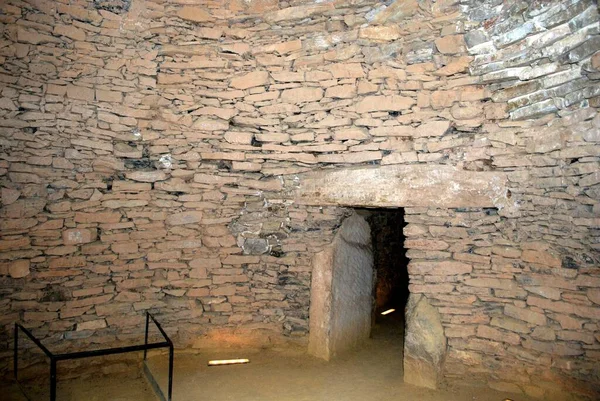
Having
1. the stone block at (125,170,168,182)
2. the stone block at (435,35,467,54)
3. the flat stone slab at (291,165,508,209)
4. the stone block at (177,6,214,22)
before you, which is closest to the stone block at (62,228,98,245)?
the stone block at (125,170,168,182)

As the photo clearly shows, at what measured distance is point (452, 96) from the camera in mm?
4012

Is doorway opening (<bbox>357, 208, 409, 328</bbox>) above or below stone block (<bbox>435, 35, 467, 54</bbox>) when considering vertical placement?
below

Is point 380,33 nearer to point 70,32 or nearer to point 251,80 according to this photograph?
point 251,80

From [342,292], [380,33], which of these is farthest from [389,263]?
[380,33]

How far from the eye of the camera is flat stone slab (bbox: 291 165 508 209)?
3.89 meters

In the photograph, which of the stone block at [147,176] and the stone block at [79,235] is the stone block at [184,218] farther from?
the stone block at [79,235]

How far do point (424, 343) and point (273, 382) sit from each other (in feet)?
5.53

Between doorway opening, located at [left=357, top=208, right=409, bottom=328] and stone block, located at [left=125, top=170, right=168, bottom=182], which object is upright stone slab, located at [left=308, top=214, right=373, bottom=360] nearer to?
doorway opening, located at [left=357, top=208, right=409, bottom=328]

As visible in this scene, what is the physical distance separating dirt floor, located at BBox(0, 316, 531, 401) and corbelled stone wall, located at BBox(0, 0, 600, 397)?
10.5 inches

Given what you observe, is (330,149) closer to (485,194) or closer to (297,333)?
(485,194)

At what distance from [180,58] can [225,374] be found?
148 inches

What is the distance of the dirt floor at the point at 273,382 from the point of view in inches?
154

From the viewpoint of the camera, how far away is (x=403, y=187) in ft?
13.8

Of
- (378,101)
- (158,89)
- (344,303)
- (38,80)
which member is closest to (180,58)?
(158,89)
